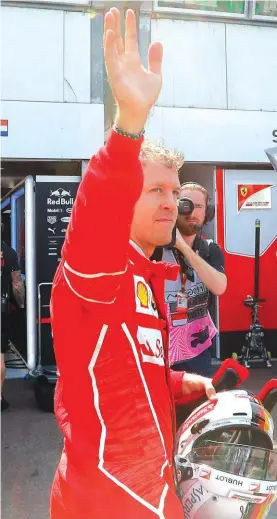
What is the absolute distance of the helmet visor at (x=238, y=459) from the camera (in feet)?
4.07

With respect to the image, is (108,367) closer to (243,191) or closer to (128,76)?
(128,76)

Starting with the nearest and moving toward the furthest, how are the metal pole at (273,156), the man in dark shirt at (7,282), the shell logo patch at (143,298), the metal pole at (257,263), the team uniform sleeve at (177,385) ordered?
the shell logo patch at (143,298) → the team uniform sleeve at (177,385) → the metal pole at (273,156) → the man in dark shirt at (7,282) → the metal pole at (257,263)

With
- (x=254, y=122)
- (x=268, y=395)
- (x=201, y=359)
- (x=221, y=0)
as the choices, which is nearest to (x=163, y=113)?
(x=254, y=122)

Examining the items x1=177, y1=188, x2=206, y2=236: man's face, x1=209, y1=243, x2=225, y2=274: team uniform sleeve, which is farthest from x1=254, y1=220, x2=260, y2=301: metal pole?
x1=177, y1=188, x2=206, y2=236: man's face

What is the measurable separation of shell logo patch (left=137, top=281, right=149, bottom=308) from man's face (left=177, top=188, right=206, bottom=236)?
1.62m

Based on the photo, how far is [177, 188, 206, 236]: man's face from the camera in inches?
110

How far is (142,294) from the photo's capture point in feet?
3.87

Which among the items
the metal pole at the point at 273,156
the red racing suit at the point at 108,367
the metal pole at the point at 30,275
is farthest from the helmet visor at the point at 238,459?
the metal pole at the point at 30,275

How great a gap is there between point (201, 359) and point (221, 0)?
592cm

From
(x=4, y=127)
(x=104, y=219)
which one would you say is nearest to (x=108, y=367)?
(x=104, y=219)

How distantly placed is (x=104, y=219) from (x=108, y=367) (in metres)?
0.32

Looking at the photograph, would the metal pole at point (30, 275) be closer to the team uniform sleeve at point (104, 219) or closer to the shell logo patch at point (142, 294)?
the shell logo patch at point (142, 294)

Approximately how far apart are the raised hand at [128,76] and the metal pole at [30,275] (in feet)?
18.1

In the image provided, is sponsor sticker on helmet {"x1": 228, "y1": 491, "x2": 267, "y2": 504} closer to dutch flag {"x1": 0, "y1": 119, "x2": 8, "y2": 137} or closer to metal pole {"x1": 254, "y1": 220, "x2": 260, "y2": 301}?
metal pole {"x1": 254, "y1": 220, "x2": 260, "y2": 301}
